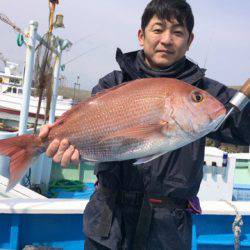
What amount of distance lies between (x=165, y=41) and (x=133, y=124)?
1.91 ft

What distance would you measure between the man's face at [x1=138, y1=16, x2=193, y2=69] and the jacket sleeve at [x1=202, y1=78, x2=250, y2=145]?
253 mm

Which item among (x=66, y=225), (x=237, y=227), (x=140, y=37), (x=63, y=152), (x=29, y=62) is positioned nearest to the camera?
(x=63, y=152)

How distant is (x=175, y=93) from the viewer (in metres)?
Answer: 1.91

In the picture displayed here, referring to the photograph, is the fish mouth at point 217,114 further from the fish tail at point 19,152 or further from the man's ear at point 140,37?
the fish tail at point 19,152

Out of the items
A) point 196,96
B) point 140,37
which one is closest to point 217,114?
point 196,96

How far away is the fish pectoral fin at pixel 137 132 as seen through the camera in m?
1.83

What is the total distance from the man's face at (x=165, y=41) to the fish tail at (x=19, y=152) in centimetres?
88

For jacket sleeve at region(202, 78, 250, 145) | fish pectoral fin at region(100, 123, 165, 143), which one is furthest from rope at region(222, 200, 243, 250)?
fish pectoral fin at region(100, 123, 165, 143)

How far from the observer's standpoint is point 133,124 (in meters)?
1.91

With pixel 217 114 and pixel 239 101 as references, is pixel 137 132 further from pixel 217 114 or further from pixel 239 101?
pixel 239 101

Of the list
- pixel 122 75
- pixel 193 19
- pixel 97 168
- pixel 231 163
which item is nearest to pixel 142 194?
pixel 97 168

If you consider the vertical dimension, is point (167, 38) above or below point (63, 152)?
above

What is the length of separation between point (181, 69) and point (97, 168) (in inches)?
31.2

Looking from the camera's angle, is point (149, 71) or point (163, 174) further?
point (149, 71)
